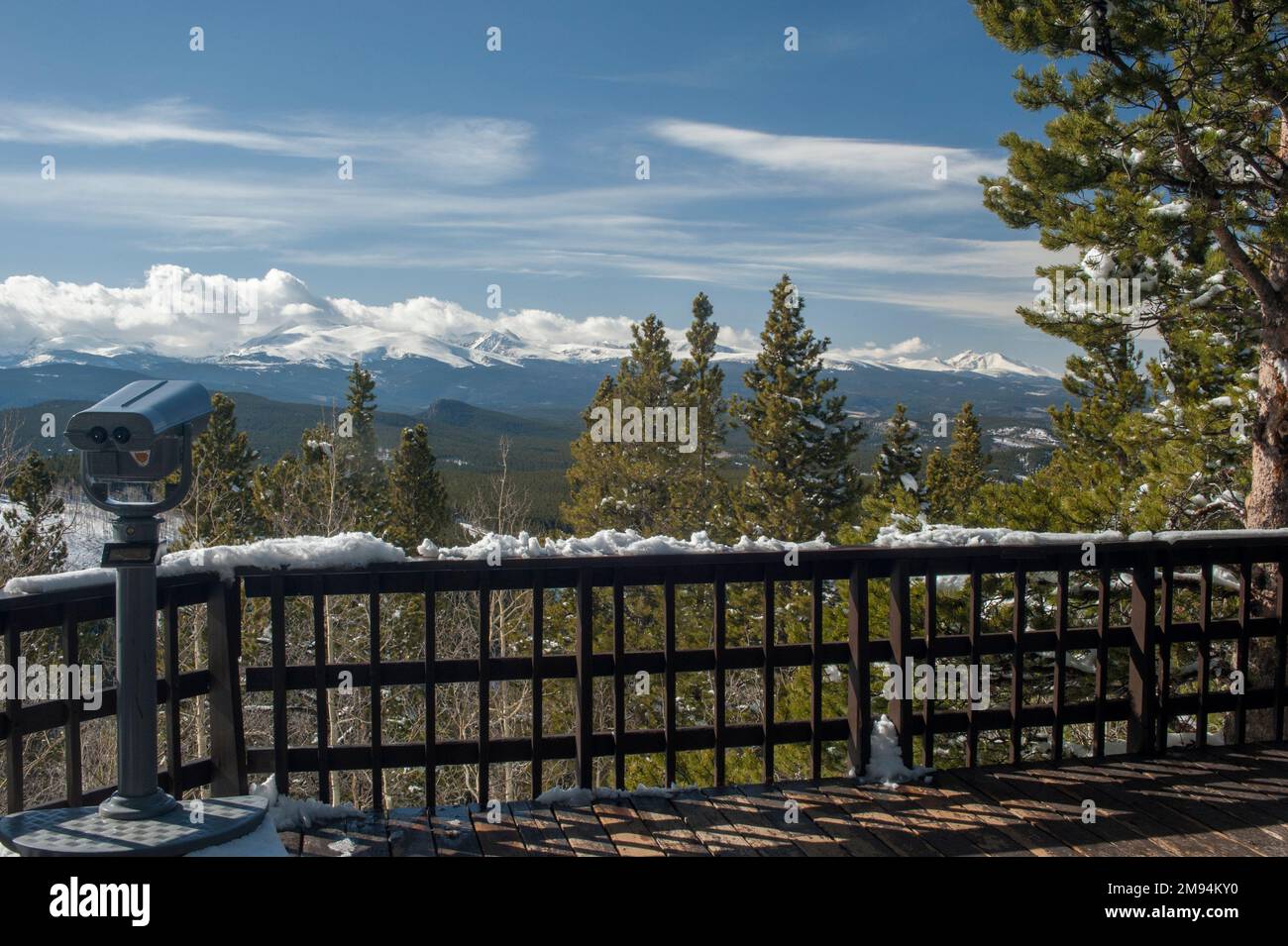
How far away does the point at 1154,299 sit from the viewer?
8.05 m

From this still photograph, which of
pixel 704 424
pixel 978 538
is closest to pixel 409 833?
pixel 978 538

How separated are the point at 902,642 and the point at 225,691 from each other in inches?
103

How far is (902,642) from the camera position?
387 centimetres

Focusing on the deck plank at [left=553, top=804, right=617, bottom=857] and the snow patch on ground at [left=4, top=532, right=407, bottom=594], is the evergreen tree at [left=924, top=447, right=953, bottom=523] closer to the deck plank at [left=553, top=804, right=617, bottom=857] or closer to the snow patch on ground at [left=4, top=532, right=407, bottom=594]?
the deck plank at [left=553, top=804, right=617, bottom=857]

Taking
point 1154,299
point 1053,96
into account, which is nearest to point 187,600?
point 1053,96

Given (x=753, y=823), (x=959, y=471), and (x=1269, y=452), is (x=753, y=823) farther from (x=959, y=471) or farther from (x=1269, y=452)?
(x=959, y=471)

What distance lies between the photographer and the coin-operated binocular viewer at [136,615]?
2539 millimetres

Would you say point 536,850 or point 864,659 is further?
point 864,659

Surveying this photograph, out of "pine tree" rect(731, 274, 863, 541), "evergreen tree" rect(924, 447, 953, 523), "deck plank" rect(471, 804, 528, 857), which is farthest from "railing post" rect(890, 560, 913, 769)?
"evergreen tree" rect(924, 447, 953, 523)

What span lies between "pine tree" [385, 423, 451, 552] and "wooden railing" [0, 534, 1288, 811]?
1127 inches

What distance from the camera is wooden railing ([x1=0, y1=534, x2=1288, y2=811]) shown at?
3.24 metres

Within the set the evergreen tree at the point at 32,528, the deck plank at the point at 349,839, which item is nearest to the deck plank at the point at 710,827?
the deck plank at the point at 349,839

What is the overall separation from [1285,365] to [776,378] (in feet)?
69.3
